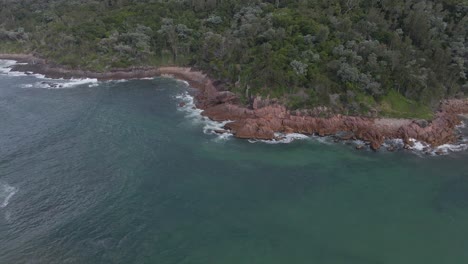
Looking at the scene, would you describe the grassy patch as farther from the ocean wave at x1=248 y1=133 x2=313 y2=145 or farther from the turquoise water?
the ocean wave at x1=248 y1=133 x2=313 y2=145

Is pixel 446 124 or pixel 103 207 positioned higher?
pixel 446 124

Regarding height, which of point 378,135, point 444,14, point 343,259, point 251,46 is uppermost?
point 444,14

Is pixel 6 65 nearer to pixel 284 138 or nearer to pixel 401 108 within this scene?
pixel 284 138

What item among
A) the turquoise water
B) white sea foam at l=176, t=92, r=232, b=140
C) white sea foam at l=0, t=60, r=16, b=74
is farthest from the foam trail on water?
white sea foam at l=0, t=60, r=16, b=74

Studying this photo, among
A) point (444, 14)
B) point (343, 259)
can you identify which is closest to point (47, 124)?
point (343, 259)

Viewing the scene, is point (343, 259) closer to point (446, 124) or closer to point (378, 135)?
point (378, 135)

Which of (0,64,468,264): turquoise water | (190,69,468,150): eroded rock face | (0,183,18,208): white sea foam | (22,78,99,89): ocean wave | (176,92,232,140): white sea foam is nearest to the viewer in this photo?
(0,64,468,264): turquoise water

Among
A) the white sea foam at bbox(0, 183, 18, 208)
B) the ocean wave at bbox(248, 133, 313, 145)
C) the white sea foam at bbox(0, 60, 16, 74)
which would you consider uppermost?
the white sea foam at bbox(0, 60, 16, 74)
